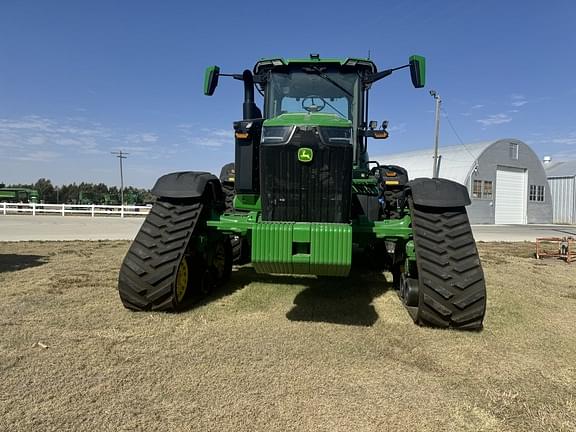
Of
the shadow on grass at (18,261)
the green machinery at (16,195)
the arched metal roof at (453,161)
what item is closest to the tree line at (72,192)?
the green machinery at (16,195)

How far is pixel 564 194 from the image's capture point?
36375mm

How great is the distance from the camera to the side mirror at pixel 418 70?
16.5 feet

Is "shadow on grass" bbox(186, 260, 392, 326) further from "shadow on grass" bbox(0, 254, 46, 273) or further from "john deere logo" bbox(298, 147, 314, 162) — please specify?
"shadow on grass" bbox(0, 254, 46, 273)

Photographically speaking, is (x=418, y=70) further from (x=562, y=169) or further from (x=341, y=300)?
(x=562, y=169)

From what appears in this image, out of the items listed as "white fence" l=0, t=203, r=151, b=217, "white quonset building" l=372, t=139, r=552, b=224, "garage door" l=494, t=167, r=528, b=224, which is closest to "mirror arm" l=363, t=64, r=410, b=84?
"white fence" l=0, t=203, r=151, b=217

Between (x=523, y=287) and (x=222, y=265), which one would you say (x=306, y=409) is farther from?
(x=523, y=287)

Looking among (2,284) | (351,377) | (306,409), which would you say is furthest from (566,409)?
(2,284)

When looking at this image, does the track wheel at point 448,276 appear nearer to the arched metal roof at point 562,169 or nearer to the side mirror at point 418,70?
the side mirror at point 418,70

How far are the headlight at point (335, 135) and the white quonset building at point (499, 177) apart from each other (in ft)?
87.0

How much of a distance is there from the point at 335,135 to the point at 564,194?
39.2 meters

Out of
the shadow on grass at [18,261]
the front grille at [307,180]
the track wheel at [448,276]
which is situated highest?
the front grille at [307,180]

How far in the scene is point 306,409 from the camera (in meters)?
2.46

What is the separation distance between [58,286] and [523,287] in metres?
6.15

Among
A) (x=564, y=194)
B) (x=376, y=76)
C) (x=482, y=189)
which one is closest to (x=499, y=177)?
(x=482, y=189)
